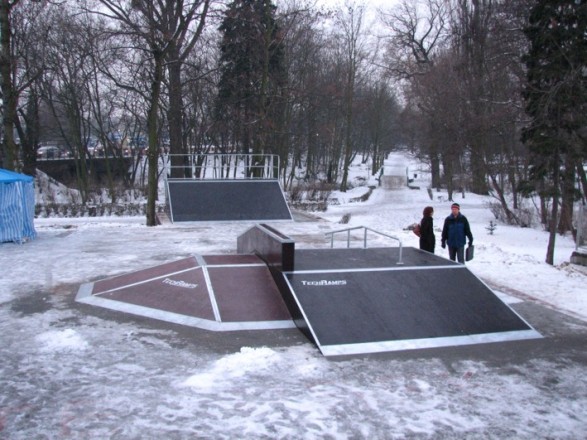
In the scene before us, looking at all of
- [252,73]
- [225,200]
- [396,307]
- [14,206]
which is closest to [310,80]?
[252,73]

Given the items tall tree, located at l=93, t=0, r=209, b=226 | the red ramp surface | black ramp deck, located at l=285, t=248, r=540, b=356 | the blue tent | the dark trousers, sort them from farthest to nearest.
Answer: tall tree, located at l=93, t=0, r=209, b=226, the blue tent, the dark trousers, the red ramp surface, black ramp deck, located at l=285, t=248, r=540, b=356

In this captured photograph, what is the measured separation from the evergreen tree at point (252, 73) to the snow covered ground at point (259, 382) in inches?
783

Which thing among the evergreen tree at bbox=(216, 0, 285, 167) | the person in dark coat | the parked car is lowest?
the person in dark coat

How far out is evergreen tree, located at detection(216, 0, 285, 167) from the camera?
27.6 meters

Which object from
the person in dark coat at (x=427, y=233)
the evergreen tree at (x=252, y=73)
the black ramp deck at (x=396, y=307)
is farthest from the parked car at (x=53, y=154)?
the black ramp deck at (x=396, y=307)

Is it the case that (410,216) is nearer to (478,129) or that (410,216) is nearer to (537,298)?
(478,129)

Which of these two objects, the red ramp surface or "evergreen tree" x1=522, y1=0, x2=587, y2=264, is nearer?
the red ramp surface

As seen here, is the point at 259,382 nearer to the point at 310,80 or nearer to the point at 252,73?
the point at 252,73

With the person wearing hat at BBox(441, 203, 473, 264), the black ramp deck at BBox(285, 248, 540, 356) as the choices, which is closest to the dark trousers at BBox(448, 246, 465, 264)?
the person wearing hat at BBox(441, 203, 473, 264)

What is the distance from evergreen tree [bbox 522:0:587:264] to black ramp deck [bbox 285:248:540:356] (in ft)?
23.5

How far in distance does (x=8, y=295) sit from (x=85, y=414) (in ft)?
18.1

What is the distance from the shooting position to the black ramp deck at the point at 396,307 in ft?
24.2

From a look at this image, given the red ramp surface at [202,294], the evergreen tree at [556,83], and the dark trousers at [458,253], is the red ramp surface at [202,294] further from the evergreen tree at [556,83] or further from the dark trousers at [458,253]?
the evergreen tree at [556,83]

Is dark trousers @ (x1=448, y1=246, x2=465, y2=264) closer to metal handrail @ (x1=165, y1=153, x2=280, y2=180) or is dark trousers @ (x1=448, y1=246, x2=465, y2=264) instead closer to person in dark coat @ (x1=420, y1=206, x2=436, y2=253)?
person in dark coat @ (x1=420, y1=206, x2=436, y2=253)
